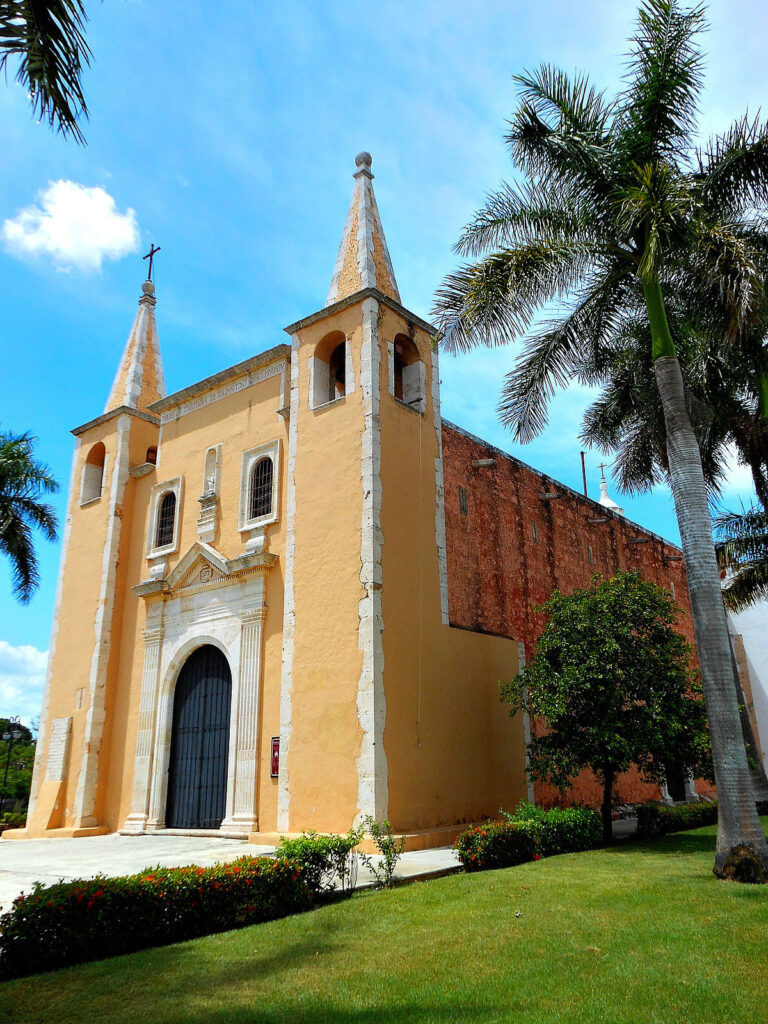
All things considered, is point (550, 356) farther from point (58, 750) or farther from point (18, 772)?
point (18, 772)

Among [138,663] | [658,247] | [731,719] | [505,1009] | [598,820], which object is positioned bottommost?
[505,1009]

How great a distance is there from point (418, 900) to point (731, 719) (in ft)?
13.6

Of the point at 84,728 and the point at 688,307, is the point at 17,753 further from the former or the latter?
the point at 688,307

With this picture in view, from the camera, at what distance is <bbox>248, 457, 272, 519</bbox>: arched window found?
50.9ft

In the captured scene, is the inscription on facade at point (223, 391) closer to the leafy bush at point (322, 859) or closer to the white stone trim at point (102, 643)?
the white stone trim at point (102, 643)

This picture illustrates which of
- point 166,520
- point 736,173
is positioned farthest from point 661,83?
point 166,520

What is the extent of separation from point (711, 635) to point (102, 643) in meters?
12.8

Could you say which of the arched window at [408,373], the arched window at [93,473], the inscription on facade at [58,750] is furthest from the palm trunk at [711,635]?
the arched window at [93,473]

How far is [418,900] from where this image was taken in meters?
7.67

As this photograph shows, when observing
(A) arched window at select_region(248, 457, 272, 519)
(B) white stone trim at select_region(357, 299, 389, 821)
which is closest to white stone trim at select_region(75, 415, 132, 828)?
(A) arched window at select_region(248, 457, 272, 519)

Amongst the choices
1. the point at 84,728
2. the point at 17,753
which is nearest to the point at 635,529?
the point at 84,728

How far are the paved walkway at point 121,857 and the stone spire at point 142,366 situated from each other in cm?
1003

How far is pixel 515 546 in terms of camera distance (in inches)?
682

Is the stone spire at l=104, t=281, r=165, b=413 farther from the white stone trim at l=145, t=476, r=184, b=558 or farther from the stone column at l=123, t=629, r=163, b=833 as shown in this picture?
the stone column at l=123, t=629, r=163, b=833
